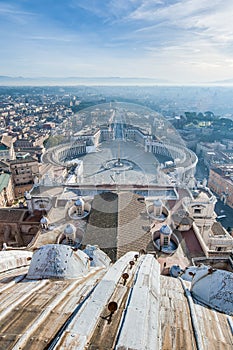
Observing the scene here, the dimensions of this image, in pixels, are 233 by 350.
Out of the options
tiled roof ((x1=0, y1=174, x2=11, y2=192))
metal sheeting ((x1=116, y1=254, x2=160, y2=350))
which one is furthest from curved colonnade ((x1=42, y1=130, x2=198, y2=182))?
metal sheeting ((x1=116, y1=254, x2=160, y2=350))

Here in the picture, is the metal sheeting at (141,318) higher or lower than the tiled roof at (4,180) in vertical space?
higher

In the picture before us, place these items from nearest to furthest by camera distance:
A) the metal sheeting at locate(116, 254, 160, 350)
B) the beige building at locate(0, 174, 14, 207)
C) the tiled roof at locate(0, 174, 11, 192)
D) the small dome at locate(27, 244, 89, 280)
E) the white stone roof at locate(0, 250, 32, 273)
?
the metal sheeting at locate(116, 254, 160, 350)
the small dome at locate(27, 244, 89, 280)
the white stone roof at locate(0, 250, 32, 273)
the beige building at locate(0, 174, 14, 207)
the tiled roof at locate(0, 174, 11, 192)

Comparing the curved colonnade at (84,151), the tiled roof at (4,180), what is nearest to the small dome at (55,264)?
the tiled roof at (4,180)

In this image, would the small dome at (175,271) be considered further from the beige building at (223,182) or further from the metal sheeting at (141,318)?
the beige building at (223,182)

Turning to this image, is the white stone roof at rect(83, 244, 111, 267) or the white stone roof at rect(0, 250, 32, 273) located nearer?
the white stone roof at rect(0, 250, 32, 273)

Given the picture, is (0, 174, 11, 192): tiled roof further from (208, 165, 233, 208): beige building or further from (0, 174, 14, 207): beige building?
(208, 165, 233, 208): beige building

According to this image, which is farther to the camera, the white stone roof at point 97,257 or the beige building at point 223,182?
the beige building at point 223,182

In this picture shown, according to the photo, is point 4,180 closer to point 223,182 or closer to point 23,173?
point 23,173

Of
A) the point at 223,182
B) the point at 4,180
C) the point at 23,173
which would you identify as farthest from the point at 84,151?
the point at 223,182

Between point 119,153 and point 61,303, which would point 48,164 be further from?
point 61,303

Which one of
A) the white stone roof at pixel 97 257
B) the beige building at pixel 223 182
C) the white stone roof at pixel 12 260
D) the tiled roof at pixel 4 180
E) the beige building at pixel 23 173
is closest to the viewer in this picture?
the white stone roof at pixel 12 260
